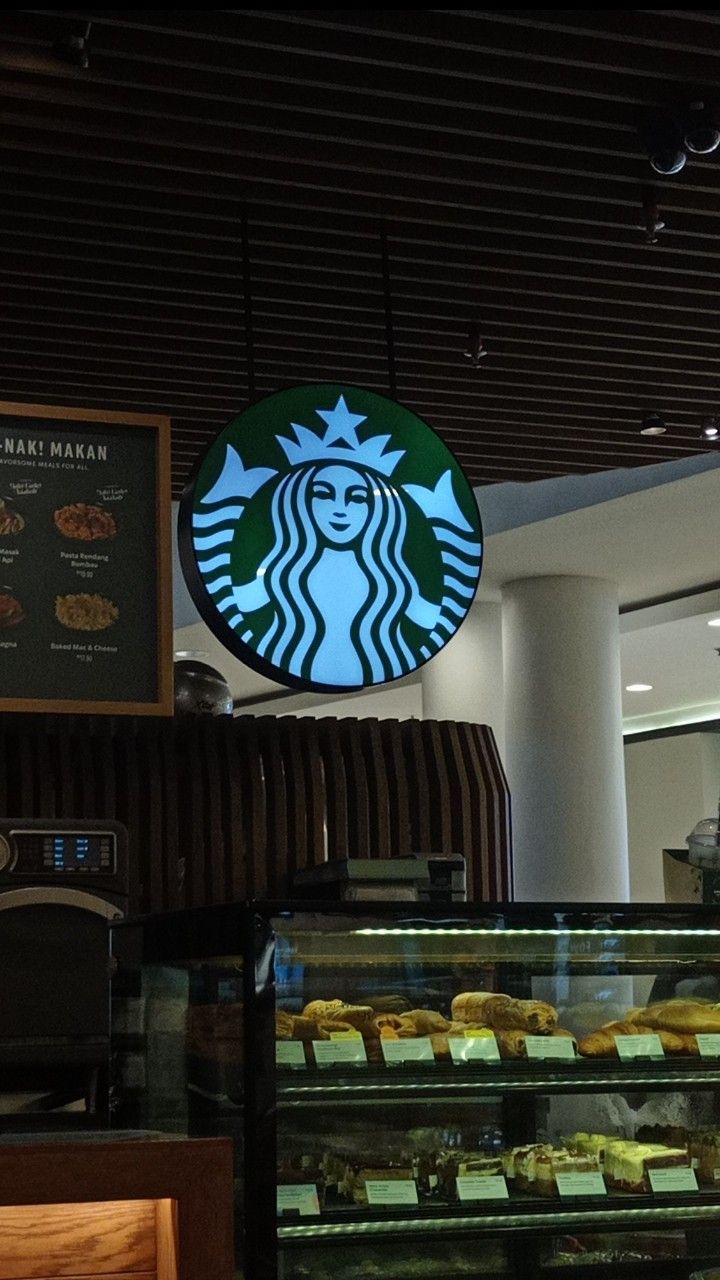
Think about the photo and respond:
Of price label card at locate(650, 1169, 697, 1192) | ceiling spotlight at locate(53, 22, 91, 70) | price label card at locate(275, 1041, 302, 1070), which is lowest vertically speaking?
price label card at locate(650, 1169, 697, 1192)

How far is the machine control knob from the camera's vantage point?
3.71 meters

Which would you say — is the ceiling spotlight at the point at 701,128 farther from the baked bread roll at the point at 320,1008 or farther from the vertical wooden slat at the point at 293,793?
the vertical wooden slat at the point at 293,793

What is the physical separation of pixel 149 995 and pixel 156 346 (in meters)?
1.97

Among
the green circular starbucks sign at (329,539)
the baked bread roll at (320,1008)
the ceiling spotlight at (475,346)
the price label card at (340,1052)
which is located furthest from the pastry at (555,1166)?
the ceiling spotlight at (475,346)

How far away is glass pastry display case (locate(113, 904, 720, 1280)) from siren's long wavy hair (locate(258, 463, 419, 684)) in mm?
556

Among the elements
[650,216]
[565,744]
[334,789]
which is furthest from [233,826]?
[565,744]

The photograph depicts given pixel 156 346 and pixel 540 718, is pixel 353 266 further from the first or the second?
pixel 540 718

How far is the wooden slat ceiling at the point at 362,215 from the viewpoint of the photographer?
319cm

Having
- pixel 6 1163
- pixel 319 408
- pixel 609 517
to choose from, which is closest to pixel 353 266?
pixel 319 408

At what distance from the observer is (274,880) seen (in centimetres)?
515

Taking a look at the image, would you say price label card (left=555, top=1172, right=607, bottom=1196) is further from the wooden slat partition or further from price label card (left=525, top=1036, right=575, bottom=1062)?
the wooden slat partition

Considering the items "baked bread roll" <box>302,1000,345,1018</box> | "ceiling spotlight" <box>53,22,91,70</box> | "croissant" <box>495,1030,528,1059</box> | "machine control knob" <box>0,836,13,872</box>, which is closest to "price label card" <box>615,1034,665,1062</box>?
"croissant" <box>495,1030,528,1059</box>

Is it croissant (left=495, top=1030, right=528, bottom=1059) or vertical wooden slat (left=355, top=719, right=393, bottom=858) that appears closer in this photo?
croissant (left=495, top=1030, right=528, bottom=1059)

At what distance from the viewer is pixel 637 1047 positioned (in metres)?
3.42
